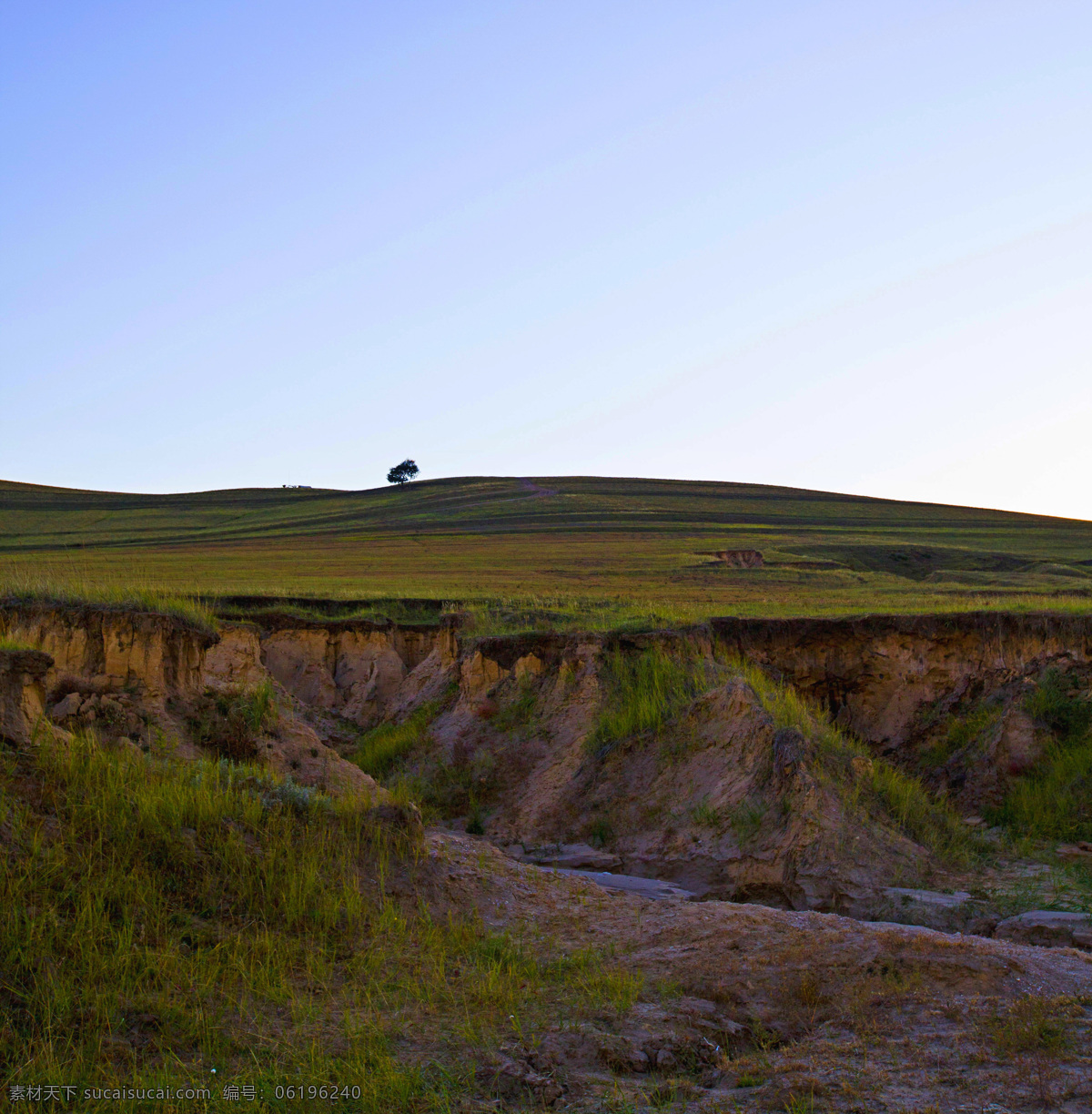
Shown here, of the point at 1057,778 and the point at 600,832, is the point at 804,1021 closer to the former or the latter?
the point at 600,832

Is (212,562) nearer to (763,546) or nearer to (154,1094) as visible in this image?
(763,546)

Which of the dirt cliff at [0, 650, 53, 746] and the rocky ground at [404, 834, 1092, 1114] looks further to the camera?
the dirt cliff at [0, 650, 53, 746]

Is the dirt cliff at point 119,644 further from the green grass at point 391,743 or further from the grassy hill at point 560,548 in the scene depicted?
the green grass at point 391,743

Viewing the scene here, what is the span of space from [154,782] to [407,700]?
10913mm

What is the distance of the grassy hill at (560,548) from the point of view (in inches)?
956

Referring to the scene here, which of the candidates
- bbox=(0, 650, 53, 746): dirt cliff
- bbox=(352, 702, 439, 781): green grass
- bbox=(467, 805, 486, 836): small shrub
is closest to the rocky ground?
bbox=(0, 650, 53, 746): dirt cliff

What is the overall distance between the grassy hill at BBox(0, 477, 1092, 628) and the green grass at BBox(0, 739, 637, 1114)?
299 inches

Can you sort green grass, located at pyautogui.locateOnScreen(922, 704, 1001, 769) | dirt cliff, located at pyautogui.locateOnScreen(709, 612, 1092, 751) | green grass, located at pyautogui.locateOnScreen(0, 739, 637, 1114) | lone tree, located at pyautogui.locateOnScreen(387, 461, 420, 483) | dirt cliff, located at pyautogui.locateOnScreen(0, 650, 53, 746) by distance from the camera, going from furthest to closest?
lone tree, located at pyautogui.locateOnScreen(387, 461, 420, 483)
dirt cliff, located at pyautogui.locateOnScreen(709, 612, 1092, 751)
green grass, located at pyautogui.locateOnScreen(922, 704, 1001, 769)
dirt cliff, located at pyautogui.locateOnScreen(0, 650, 53, 746)
green grass, located at pyautogui.locateOnScreen(0, 739, 637, 1114)

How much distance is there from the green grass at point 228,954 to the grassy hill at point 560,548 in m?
7.60

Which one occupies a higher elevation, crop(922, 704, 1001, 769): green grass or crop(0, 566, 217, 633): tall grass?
crop(0, 566, 217, 633): tall grass

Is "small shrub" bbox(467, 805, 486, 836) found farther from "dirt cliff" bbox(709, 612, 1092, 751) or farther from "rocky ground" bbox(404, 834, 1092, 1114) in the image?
"rocky ground" bbox(404, 834, 1092, 1114)

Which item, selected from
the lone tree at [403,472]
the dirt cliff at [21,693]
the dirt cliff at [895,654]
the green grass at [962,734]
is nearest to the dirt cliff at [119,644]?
the dirt cliff at [21,693]

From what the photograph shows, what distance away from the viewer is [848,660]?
17156 millimetres

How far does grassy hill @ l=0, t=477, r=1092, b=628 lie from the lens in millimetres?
24281
